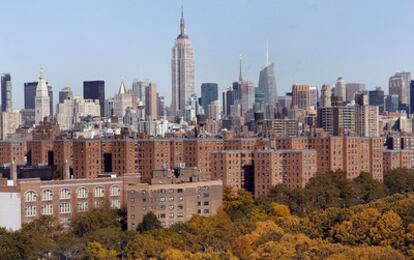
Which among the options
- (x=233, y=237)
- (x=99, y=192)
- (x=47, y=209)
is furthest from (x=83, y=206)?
(x=233, y=237)

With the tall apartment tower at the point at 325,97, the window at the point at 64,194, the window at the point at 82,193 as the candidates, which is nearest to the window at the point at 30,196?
the window at the point at 64,194

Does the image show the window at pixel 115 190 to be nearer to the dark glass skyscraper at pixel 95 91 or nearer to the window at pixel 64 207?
the window at pixel 64 207

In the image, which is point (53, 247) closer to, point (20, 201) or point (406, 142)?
point (20, 201)

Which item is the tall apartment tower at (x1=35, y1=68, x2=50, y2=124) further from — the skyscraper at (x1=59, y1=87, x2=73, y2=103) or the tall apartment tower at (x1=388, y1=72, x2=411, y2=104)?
the tall apartment tower at (x1=388, y1=72, x2=411, y2=104)

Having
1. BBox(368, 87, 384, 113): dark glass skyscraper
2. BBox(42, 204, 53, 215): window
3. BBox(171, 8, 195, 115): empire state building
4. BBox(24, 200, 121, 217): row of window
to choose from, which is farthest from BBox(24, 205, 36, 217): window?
BBox(171, 8, 195, 115): empire state building

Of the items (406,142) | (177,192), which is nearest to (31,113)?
(406,142)
